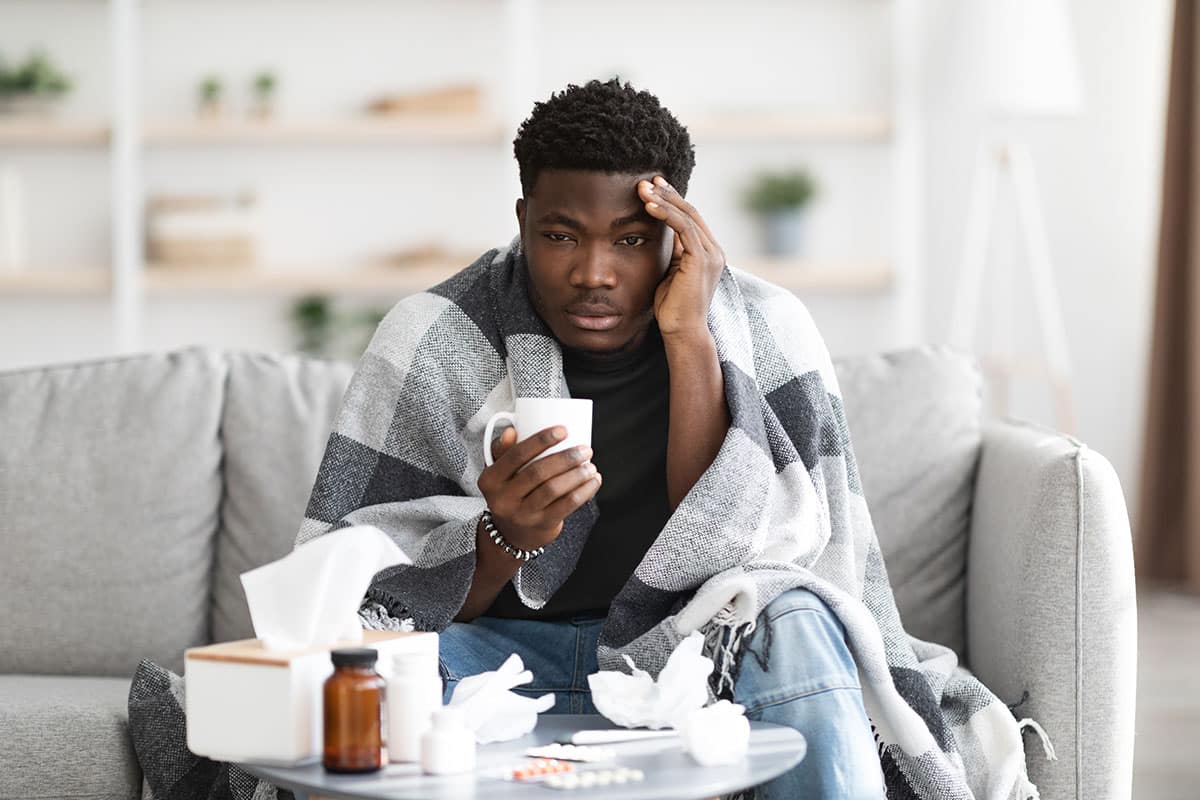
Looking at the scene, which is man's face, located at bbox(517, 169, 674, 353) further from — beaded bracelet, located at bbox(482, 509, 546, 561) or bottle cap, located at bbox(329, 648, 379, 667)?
bottle cap, located at bbox(329, 648, 379, 667)

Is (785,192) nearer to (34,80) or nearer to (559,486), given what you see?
(34,80)

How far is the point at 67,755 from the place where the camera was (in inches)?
68.9

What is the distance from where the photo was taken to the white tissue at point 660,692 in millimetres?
1305

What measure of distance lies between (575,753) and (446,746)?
136 mm

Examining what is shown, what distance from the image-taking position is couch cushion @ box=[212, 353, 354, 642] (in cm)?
210

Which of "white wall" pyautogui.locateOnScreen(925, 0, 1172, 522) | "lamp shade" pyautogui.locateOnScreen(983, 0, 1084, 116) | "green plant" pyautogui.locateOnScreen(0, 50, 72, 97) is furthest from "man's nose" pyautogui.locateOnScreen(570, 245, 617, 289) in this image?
"green plant" pyautogui.locateOnScreen(0, 50, 72, 97)

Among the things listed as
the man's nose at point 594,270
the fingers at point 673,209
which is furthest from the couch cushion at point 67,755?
the fingers at point 673,209

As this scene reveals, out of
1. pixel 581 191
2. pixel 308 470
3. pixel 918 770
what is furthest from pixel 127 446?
pixel 918 770

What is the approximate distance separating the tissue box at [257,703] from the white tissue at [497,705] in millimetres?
153

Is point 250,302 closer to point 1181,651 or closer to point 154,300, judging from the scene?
point 154,300

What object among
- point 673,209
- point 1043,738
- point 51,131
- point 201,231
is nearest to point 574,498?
point 673,209

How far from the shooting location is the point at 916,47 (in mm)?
4398

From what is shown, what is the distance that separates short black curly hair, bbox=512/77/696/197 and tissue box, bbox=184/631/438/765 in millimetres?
634

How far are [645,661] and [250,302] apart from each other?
3252mm
